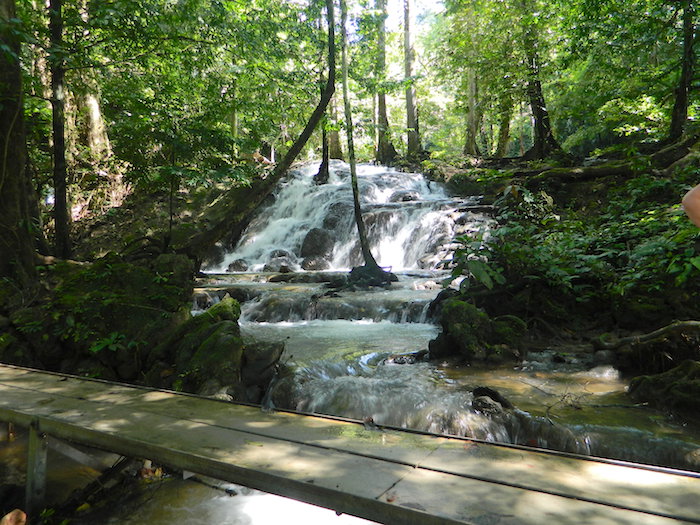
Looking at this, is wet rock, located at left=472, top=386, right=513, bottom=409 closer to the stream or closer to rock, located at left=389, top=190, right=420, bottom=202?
the stream

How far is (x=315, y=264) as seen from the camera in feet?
44.0

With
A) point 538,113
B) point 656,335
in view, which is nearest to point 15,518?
point 656,335

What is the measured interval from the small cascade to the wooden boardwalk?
337 inches

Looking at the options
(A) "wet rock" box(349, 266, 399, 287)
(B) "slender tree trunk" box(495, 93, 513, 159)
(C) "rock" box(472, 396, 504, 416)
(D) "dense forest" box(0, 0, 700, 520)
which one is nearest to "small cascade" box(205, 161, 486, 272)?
(A) "wet rock" box(349, 266, 399, 287)

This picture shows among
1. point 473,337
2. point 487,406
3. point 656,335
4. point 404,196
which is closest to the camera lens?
point 487,406

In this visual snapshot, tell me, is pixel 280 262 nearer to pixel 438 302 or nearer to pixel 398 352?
pixel 438 302

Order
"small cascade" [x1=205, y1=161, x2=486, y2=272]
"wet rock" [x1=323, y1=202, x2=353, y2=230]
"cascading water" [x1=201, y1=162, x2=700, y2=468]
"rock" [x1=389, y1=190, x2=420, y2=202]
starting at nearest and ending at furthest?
"cascading water" [x1=201, y1=162, x2=700, y2=468]
"small cascade" [x1=205, y1=161, x2=486, y2=272]
"wet rock" [x1=323, y1=202, x2=353, y2=230]
"rock" [x1=389, y1=190, x2=420, y2=202]

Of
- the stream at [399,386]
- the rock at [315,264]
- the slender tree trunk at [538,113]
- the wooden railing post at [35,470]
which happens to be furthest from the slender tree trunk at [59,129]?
the slender tree trunk at [538,113]

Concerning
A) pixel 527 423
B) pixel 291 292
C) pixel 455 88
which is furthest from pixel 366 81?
pixel 455 88

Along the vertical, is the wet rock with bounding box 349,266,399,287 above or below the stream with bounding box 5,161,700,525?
above

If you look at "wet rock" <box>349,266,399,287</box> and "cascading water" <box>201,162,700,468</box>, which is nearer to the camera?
"cascading water" <box>201,162,700,468</box>

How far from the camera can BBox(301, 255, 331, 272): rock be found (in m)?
13.4

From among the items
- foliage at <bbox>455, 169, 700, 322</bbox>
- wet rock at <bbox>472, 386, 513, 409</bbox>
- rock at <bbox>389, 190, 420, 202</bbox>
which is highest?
rock at <bbox>389, 190, 420, 202</bbox>

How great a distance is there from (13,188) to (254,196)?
11.8 ft
